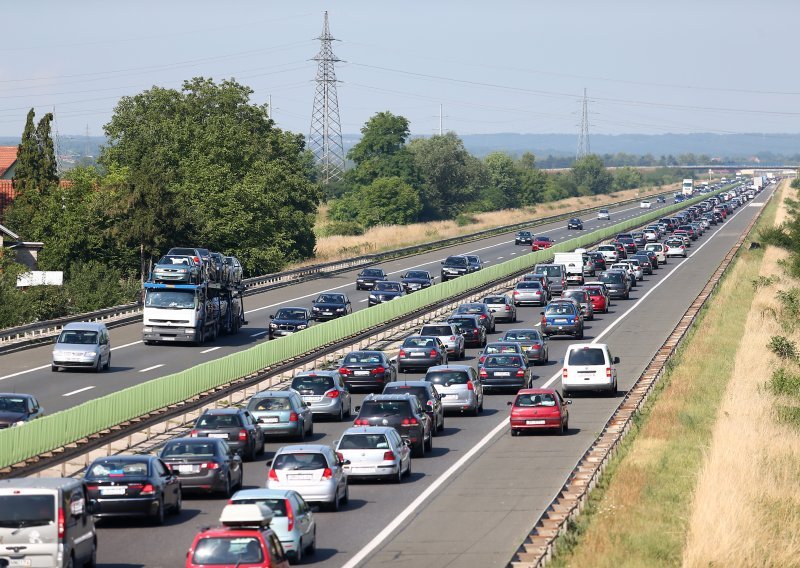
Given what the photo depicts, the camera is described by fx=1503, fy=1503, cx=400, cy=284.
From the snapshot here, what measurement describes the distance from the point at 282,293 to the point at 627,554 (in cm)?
6083

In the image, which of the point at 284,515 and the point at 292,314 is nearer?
the point at 284,515

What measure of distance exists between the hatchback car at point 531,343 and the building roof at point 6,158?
285 ft

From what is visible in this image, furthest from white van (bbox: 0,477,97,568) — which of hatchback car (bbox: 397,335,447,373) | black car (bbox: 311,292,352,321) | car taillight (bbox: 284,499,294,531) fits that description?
black car (bbox: 311,292,352,321)

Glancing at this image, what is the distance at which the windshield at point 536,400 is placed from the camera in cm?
3750

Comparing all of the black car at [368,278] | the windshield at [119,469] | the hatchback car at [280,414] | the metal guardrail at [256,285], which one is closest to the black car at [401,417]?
the hatchback car at [280,414]

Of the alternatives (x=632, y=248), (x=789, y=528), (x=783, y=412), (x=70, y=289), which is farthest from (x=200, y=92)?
(x=789, y=528)

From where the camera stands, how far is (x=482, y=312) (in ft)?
210

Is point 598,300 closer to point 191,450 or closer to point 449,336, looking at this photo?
point 449,336

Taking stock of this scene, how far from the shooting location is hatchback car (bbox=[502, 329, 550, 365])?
53.5 meters

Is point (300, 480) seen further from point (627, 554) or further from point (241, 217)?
point (241, 217)

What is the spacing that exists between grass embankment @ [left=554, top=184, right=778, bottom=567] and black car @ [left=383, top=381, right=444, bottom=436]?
16.3 feet

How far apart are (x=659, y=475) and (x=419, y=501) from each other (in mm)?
5942

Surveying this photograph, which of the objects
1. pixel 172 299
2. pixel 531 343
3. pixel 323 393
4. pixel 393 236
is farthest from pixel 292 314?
pixel 393 236

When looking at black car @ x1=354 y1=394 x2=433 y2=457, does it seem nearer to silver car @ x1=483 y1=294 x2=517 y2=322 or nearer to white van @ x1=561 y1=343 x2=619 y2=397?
white van @ x1=561 y1=343 x2=619 y2=397
